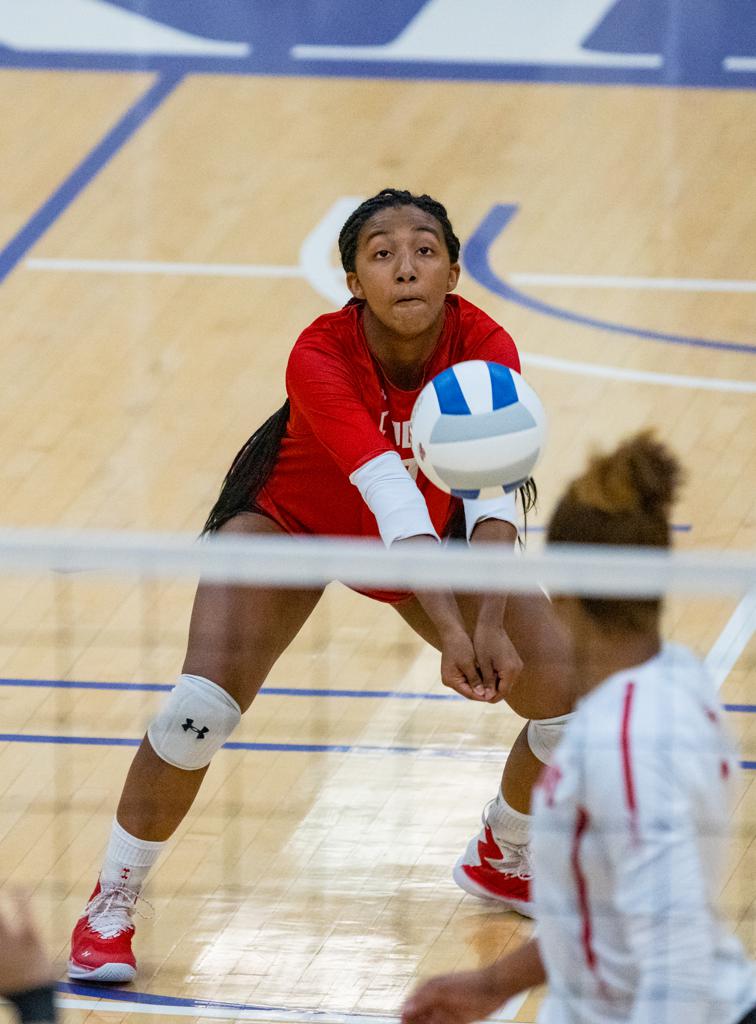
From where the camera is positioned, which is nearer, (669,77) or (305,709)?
(305,709)

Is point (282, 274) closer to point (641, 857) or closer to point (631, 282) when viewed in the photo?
point (631, 282)

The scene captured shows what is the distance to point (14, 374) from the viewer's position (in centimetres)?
851

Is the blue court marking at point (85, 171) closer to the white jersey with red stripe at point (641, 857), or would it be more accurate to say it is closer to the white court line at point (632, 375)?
the white court line at point (632, 375)

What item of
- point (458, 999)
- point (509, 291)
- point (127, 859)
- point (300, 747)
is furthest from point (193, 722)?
point (509, 291)

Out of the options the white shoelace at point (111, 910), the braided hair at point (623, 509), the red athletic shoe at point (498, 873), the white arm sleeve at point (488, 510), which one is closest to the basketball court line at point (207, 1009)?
→ the white shoelace at point (111, 910)

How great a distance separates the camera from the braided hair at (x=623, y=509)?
259 centimetres

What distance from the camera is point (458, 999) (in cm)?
289

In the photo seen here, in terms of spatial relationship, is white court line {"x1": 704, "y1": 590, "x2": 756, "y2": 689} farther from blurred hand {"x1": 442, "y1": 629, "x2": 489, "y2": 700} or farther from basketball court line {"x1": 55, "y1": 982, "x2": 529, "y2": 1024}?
blurred hand {"x1": 442, "y1": 629, "x2": 489, "y2": 700}

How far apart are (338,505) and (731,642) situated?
7.13 ft

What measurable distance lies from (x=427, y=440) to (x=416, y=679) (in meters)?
2.03

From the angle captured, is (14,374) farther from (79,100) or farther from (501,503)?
(501,503)

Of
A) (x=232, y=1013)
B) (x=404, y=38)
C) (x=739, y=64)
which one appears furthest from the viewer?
(x=404, y=38)

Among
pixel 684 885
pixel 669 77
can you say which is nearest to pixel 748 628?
pixel 684 885

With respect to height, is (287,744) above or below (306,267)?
below
